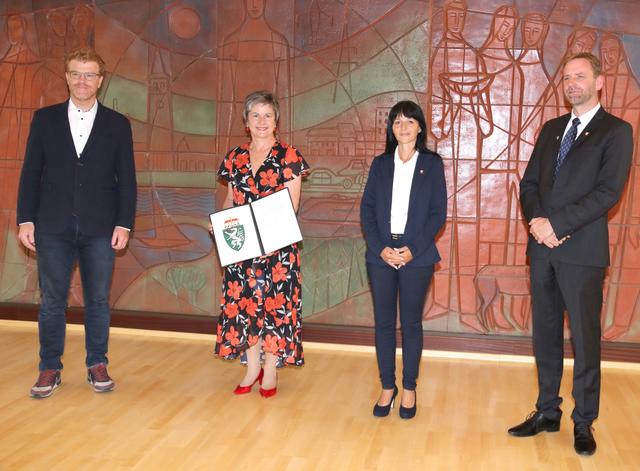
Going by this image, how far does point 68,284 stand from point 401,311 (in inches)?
66.2

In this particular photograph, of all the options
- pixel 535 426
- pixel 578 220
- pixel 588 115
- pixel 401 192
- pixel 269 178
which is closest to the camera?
pixel 578 220

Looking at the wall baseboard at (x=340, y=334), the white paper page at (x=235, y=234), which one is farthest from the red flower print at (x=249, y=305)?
the wall baseboard at (x=340, y=334)

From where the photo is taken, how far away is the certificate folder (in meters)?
3.48

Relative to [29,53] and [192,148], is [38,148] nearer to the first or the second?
[192,148]

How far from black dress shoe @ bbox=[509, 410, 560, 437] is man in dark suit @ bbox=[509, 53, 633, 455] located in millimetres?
168

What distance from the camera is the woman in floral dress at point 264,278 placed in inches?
140

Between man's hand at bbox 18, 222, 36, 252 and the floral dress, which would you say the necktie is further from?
man's hand at bbox 18, 222, 36, 252

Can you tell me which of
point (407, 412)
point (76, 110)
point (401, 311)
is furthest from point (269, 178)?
point (407, 412)

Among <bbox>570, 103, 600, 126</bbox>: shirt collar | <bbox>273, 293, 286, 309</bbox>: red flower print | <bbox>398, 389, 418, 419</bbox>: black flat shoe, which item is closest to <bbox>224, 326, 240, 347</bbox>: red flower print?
<bbox>273, 293, 286, 309</bbox>: red flower print

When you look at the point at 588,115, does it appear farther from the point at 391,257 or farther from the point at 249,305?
the point at 249,305

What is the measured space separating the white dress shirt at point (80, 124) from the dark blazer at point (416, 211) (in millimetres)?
1440

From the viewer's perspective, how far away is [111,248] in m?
3.63

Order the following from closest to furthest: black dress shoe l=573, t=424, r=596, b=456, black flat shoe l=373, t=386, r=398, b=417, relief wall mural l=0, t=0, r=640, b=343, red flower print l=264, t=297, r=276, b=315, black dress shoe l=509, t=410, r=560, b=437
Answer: black dress shoe l=573, t=424, r=596, b=456 → black dress shoe l=509, t=410, r=560, b=437 → black flat shoe l=373, t=386, r=398, b=417 → red flower print l=264, t=297, r=276, b=315 → relief wall mural l=0, t=0, r=640, b=343

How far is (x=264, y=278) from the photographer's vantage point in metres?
3.60
